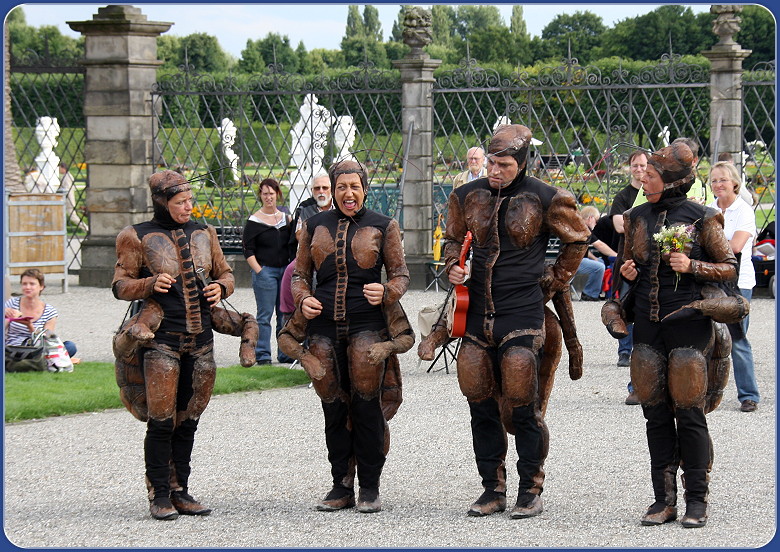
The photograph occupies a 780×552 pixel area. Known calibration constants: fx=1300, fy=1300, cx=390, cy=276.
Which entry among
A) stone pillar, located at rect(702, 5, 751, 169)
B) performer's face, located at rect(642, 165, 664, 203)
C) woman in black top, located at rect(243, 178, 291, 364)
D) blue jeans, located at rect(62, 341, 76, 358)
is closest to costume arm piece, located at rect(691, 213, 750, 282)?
performer's face, located at rect(642, 165, 664, 203)

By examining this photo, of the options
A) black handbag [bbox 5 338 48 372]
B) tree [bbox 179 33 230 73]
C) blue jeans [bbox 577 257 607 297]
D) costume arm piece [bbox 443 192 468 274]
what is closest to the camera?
costume arm piece [bbox 443 192 468 274]

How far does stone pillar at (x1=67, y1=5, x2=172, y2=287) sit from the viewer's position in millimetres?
15688

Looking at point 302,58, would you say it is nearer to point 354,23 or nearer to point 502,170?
point 354,23

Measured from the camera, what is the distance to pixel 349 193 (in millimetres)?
6203

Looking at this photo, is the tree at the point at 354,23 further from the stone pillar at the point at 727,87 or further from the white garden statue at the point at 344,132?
the stone pillar at the point at 727,87

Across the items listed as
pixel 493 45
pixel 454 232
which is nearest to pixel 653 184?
pixel 454 232

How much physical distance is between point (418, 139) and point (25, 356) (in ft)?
21.9

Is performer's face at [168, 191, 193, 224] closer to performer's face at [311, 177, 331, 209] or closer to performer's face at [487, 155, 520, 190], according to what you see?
performer's face at [487, 155, 520, 190]

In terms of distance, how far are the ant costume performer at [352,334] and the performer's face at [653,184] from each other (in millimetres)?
1193

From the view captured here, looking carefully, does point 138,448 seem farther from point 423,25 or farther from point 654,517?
point 423,25

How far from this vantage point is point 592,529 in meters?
5.71

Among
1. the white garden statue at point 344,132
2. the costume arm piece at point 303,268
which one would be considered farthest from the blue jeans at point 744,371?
the white garden statue at point 344,132

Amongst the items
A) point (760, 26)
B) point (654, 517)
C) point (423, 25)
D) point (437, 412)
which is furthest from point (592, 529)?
point (760, 26)

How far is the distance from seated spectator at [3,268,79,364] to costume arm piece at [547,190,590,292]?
204 inches
